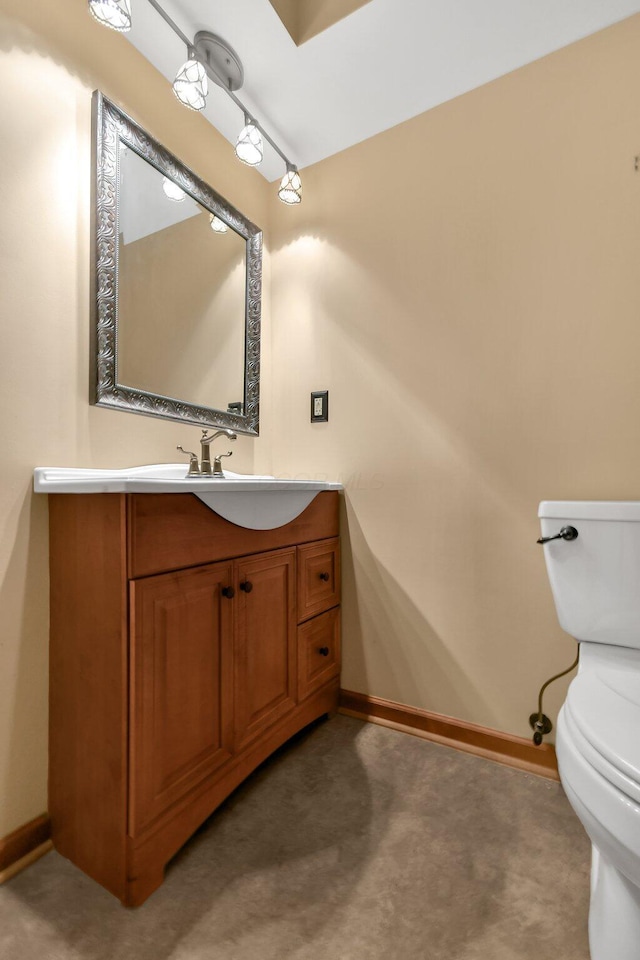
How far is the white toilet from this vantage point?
624 mm

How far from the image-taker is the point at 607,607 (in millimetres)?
1081

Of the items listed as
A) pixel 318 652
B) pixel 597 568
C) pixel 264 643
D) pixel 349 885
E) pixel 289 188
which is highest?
pixel 289 188

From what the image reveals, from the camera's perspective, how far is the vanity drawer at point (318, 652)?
1.43 metres

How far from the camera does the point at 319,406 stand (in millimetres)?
1738

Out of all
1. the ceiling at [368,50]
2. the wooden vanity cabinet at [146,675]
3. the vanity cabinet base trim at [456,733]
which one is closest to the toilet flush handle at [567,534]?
the vanity cabinet base trim at [456,733]

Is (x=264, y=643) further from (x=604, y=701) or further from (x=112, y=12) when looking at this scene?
(x=112, y=12)

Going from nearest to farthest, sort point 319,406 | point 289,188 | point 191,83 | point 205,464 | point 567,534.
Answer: point 567,534 < point 191,83 < point 205,464 < point 289,188 < point 319,406

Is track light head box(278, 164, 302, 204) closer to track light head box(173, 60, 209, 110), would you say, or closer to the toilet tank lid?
track light head box(173, 60, 209, 110)

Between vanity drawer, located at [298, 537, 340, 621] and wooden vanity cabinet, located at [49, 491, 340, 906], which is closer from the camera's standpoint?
wooden vanity cabinet, located at [49, 491, 340, 906]

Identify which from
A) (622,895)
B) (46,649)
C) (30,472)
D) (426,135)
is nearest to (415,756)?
(622,895)

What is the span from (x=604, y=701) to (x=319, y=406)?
1.28m

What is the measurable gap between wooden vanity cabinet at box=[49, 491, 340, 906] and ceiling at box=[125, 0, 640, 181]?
1414 mm

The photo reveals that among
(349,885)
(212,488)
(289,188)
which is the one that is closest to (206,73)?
(289,188)

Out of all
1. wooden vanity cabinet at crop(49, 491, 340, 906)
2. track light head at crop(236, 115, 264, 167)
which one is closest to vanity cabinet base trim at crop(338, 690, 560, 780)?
wooden vanity cabinet at crop(49, 491, 340, 906)
